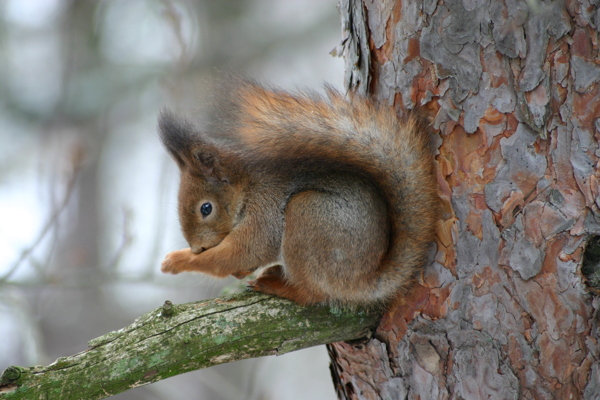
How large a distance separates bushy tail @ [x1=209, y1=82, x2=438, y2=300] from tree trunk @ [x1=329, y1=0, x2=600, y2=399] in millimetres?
44

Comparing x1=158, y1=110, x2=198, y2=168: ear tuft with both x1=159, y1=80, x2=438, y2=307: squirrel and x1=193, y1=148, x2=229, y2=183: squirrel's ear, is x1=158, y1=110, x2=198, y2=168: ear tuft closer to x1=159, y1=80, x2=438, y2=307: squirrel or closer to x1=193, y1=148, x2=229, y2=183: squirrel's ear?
x1=193, y1=148, x2=229, y2=183: squirrel's ear

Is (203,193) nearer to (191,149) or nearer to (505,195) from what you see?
(191,149)

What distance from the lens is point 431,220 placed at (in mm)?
1206

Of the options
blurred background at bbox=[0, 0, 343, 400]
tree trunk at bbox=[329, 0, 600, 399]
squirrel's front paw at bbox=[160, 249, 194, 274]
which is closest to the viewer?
tree trunk at bbox=[329, 0, 600, 399]

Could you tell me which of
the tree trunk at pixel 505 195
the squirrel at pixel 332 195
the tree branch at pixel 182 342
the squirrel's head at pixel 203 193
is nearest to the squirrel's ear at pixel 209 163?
the squirrel's head at pixel 203 193

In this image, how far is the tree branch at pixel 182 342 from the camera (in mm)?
1070

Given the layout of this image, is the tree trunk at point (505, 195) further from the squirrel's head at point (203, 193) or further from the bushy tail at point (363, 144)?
→ the squirrel's head at point (203, 193)

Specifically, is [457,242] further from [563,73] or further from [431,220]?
[563,73]

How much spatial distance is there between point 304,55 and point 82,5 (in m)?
1.60

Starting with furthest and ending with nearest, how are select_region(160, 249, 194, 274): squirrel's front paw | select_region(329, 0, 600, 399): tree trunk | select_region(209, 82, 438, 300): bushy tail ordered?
select_region(160, 249, 194, 274): squirrel's front paw < select_region(209, 82, 438, 300): bushy tail < select_region(329, 0, 600, 399): tree trunk

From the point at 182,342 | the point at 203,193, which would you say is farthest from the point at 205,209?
the point at 182,342

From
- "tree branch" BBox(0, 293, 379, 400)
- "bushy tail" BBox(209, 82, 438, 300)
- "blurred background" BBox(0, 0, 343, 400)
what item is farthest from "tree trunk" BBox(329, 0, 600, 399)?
"blurred background" BBox(0, 0, 343, 400)

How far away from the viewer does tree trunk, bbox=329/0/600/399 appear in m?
1.06

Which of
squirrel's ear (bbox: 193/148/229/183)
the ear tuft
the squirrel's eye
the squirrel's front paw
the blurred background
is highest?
the blurred background
